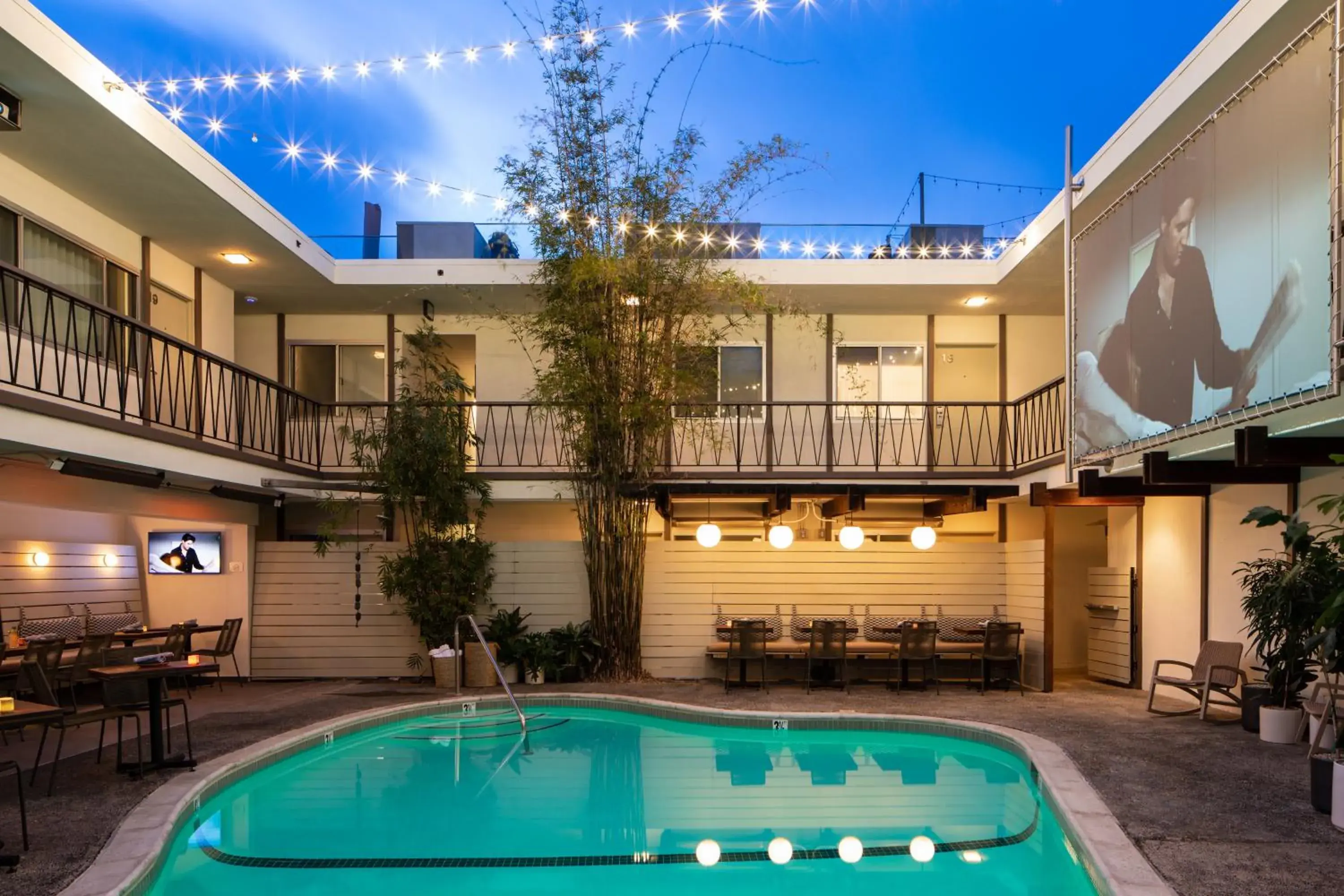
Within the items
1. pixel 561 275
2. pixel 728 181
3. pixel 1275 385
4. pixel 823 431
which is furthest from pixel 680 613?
pixel 1275 385

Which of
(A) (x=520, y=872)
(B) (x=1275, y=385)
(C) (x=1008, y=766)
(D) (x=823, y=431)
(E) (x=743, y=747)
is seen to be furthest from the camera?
(D) (x=823, y=431)

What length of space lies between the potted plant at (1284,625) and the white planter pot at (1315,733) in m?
0.12

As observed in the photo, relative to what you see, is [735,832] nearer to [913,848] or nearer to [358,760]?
[913,848]

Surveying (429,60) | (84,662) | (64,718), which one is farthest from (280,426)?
(64,718)

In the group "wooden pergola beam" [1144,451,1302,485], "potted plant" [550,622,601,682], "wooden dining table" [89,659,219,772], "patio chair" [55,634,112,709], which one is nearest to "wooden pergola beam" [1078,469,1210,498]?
"wooden pergola beam" [1144,451,1302,485]

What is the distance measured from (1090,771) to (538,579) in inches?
→ 293

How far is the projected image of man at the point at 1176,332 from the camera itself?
6.30 metres

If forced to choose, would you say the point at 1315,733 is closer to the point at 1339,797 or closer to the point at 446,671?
the point at 1339,797

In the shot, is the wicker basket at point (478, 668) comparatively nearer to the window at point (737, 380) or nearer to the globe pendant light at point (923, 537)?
the window at point (737, 380)

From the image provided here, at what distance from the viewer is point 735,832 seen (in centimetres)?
688

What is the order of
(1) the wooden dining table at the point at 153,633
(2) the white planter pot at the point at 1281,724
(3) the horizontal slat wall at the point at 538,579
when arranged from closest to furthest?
1. (2) the white planter pot at the point at 1281,724
2. (1) the wooden dining table at the point at 153,633
3. (3) the horizontal slat wall at the point at 538,579

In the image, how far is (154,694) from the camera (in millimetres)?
7441

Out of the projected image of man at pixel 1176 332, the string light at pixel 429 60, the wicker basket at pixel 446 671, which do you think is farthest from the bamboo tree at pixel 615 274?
the projected image of man at pixel 1176 332

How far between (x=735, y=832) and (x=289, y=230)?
28.8ft
